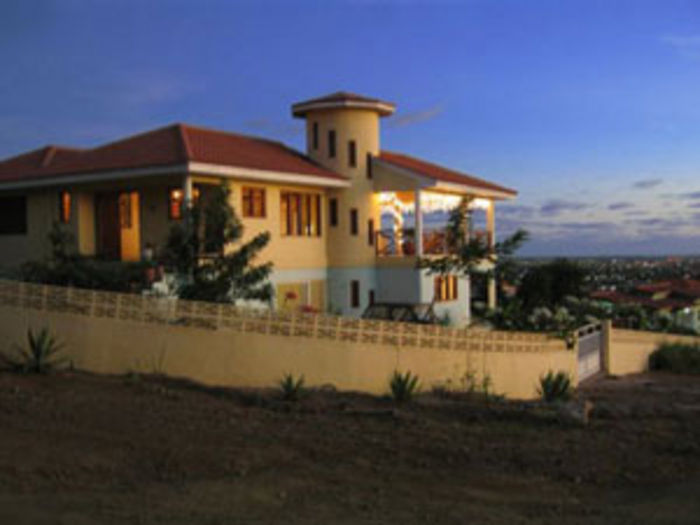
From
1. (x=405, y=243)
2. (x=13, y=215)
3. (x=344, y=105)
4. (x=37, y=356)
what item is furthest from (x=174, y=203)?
(x=37, y=356)

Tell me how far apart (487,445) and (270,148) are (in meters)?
16.6

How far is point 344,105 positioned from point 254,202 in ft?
16.0

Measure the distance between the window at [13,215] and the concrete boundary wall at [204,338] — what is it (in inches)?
444

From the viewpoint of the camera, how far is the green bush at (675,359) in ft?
76.6

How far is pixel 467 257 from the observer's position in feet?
Answer: 60.9

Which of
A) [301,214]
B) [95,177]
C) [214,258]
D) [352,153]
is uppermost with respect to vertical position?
[352,153]

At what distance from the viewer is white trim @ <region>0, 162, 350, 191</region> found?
58.1 ft

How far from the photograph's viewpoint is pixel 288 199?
22.0m

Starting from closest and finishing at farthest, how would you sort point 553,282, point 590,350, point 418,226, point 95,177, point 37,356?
point 37,356, point 95,177, point 590,350, point 418,226, point 553,282

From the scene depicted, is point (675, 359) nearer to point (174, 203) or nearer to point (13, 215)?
point (174, 203)

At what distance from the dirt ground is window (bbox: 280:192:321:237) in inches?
475

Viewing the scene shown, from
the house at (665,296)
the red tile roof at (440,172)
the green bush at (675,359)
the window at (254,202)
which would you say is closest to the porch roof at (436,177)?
the red tile roof at (440,172)

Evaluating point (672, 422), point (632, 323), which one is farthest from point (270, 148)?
point (672, 422)

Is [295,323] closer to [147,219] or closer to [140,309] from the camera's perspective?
[140,309]
